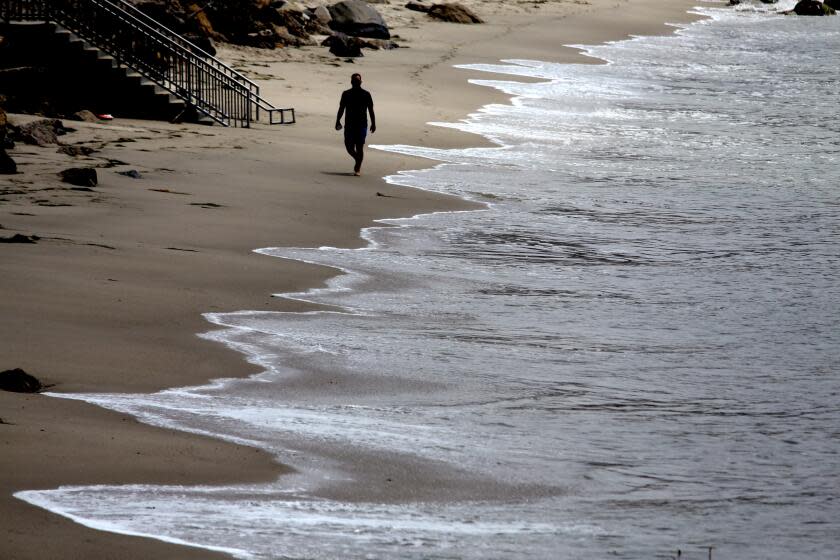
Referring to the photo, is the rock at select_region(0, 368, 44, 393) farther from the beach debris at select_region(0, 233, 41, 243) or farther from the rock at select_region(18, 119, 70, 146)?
the rock at select_region(18, 119, 70, 146)

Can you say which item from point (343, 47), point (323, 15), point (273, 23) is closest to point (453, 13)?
point (323, 15)

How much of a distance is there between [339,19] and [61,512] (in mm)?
34790

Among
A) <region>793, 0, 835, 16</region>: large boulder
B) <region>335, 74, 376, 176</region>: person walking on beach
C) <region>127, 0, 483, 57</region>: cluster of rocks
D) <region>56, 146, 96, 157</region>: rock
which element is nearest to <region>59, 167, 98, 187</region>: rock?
<region>56, 146, 96, 157</region>: rock

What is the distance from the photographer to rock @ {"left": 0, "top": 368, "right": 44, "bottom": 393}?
8427 millimetres

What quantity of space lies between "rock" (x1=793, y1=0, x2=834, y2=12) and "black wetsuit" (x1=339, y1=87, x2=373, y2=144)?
5607 centimetres

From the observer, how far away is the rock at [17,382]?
843 cm

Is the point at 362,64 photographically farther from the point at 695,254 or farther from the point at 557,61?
the point at 695,254

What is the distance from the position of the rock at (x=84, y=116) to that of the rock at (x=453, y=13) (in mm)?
26746

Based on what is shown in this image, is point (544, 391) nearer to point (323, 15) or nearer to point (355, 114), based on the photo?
point (355, 114)

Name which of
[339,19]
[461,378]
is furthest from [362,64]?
[461,378]

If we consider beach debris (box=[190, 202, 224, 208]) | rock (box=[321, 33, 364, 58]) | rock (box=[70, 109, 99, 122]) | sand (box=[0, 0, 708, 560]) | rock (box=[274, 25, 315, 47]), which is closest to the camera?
sand (box=[0, 0, 708, 560])

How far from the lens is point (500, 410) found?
938cm

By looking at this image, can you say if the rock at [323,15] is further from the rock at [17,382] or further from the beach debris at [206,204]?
the rock at [17,382]

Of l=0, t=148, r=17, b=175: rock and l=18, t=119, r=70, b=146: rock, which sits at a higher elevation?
l=18, t=119, r=70, b=146: rock
